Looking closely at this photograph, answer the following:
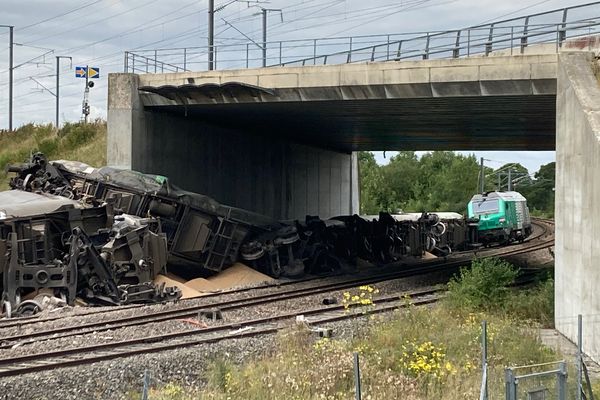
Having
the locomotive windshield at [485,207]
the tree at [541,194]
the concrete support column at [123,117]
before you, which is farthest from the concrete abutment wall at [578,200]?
the tree at [541,194]

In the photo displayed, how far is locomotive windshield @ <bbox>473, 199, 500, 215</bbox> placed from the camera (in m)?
45.1

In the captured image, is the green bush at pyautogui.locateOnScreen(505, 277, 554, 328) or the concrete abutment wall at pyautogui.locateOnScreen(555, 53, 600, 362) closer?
the concrete abutment wall at pyautogui.locateOnScreen(555, 53, 600, 362)

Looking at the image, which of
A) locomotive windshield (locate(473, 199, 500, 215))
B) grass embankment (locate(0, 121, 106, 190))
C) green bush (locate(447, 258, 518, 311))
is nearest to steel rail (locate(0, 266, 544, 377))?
green bush (locate(447, 258, 518, 311))

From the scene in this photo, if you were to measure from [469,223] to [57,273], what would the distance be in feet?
94.9

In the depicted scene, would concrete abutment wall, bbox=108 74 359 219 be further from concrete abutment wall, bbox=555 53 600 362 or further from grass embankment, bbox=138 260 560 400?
concrete abutment wall, bbox=555 53 600 362

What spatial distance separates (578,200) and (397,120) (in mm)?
15798

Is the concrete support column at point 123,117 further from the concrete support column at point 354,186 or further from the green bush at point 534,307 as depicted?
the concrete support column at point 354,186

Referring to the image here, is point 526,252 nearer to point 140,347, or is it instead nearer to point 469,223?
point 469,223

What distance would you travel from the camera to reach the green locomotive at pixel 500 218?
4453cm

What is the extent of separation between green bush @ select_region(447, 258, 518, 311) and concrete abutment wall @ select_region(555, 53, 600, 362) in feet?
6.00

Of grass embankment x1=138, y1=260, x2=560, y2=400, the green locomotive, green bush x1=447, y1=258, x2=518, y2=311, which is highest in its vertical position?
the green locomotive

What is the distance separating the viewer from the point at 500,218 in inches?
1756

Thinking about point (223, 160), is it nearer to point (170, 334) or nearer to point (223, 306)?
point (223, 306)

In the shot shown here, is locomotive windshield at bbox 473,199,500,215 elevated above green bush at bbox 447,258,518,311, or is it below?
above
